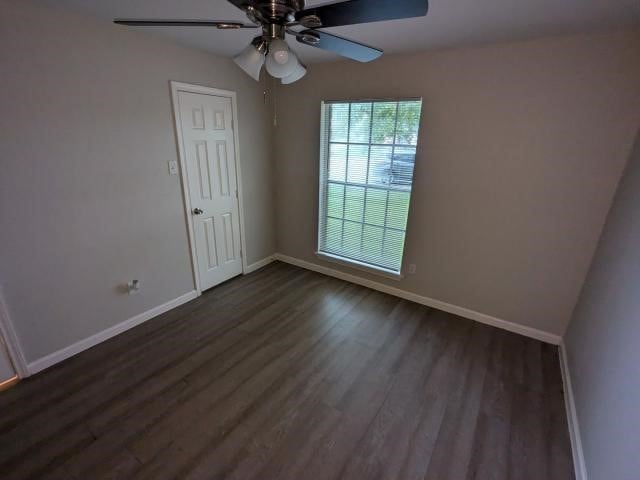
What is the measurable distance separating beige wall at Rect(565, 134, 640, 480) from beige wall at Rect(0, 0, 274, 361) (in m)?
3.21

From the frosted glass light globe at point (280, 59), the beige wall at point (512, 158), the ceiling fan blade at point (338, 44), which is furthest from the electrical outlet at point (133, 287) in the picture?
the beige wall at point (512, 158)

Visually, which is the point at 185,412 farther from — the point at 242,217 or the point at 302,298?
the point at 242,217

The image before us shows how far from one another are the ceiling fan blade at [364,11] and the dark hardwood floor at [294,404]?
2085mm

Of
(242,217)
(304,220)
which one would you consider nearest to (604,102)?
(304,220)

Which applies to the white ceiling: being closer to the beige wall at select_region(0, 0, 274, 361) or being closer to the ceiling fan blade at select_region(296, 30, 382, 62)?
the beige wall at select_region(0, 0, 274, 361)

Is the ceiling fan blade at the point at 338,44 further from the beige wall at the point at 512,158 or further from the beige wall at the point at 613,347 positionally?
the beige wall at the point at 613,347

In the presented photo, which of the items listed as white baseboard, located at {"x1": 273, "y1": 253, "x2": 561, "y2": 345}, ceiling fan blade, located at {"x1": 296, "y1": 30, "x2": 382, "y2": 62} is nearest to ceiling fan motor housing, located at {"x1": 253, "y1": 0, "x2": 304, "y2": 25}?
ceiling fan blade, located at {"x1": 296, "y1": 30, "x2": 382, "y2": 62}

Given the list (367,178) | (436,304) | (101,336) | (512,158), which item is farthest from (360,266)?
(101,336)

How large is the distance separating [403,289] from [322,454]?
1.95 metres

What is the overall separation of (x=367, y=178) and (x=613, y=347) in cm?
226

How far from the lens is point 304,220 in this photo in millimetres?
3771

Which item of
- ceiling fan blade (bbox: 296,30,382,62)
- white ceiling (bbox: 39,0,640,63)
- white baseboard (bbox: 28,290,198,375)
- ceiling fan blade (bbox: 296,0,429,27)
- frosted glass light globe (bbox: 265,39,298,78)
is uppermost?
white ceiling (bbox: 39,0,640,63)

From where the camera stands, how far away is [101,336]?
244 cm

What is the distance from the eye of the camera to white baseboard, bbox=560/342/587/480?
1.55 m
